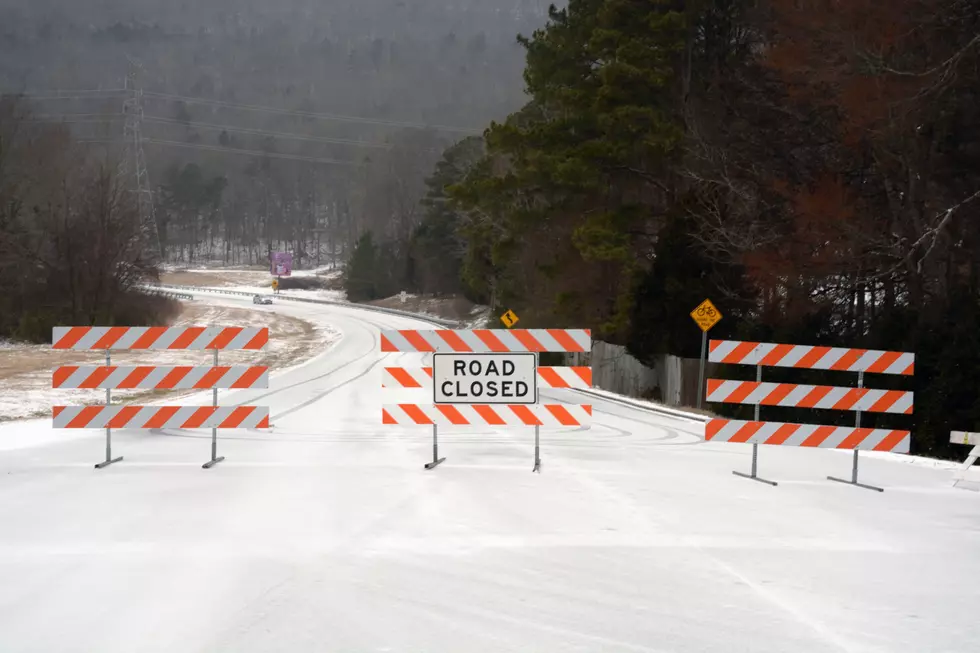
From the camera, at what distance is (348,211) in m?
162

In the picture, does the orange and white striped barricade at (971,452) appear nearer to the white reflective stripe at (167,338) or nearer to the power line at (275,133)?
the white reflective stripe at (167,338)

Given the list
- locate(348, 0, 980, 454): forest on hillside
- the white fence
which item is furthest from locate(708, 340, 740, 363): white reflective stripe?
the white fence

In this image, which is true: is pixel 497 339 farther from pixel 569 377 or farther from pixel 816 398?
pixel 816 398

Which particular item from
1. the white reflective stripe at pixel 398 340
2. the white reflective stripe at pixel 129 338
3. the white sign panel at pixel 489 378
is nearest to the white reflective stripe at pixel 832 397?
the white sign panel at pixel 489 378

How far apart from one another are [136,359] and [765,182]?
27.8 meters

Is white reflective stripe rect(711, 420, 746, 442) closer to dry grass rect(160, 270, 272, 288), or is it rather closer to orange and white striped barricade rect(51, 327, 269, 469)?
orange and white striped barricade rect(51, 327, 269, 469)

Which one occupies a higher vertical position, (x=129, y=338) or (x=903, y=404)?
(x=129, y=338)

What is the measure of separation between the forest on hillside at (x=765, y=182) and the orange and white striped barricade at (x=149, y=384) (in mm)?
15778

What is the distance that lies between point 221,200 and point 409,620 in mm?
172991

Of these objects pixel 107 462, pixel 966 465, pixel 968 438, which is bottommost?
pixel 107 462

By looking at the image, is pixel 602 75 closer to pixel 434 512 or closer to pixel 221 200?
pixel 434 512

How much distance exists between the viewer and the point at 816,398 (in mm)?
9680

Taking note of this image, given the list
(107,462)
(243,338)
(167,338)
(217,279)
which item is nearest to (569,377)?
(243,338)

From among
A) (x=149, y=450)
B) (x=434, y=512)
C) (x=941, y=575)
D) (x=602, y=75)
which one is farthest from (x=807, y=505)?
(x=602, y=75)
